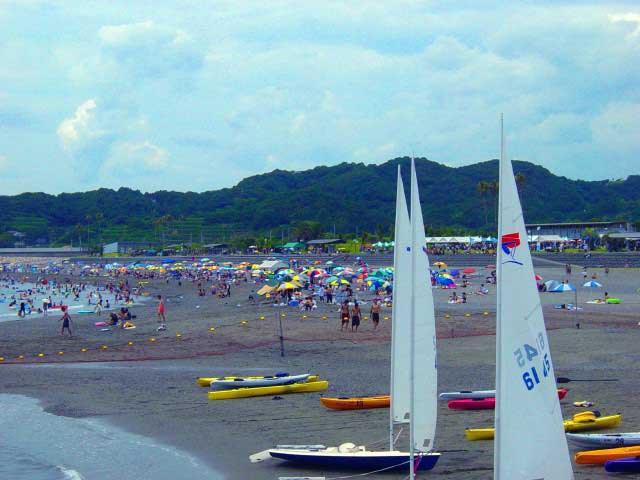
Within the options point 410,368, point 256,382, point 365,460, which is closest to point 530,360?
point 410,368

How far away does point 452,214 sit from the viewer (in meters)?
187

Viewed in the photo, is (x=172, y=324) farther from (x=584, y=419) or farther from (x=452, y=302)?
(x=584, y=419)

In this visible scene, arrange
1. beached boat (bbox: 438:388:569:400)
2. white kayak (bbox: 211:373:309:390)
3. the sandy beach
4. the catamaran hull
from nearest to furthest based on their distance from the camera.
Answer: the catamaran hull, the sandy beach, beached boat (bbox: 438:388:569:400), white kayak (bbox: 211:373:309:390)

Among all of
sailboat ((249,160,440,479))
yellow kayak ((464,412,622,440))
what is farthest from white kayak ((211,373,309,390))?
yellow kayak ((464,412,622,440))

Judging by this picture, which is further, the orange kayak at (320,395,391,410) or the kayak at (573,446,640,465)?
the orange kayak at (320,395,391,410)

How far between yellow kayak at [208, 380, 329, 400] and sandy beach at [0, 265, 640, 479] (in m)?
0.30

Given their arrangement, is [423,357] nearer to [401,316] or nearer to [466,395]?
[401,316]

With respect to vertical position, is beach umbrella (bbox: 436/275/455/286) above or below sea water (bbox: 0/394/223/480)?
above

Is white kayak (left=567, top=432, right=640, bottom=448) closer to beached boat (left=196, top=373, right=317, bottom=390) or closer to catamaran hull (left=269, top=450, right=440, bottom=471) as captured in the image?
catamaran hull (left=269, top=450, right=440, bottom=471)

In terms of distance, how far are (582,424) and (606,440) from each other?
107 centimetres

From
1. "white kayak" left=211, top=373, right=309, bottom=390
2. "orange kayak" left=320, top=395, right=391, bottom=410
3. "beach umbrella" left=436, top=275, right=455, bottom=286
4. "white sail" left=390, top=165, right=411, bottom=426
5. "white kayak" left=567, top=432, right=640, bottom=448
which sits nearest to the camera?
"white sail" left=390, top=165, right=411, bottom=426

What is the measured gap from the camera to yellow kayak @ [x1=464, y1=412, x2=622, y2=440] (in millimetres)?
13547

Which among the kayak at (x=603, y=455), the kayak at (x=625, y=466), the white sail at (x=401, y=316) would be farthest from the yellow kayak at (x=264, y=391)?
the kayak at (x=625, y=466)

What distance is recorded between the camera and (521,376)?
25.7 feet
